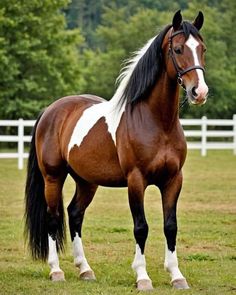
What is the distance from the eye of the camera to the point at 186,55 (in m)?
6.48

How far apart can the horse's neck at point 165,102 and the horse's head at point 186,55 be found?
0.19m

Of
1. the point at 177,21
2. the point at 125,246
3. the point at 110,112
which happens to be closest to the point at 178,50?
the point at 177,21

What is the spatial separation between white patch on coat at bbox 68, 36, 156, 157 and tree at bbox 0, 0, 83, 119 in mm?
27736

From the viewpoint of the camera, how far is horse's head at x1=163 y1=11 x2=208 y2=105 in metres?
6.34

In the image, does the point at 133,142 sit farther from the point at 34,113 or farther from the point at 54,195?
the point at 34,113

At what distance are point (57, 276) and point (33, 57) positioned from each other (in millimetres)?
30084

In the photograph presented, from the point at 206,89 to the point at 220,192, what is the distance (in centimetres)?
935

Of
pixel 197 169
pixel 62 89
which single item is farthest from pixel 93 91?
pixel 197 169

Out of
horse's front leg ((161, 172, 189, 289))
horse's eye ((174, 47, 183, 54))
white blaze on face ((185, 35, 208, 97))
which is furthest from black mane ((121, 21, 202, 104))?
horse's front leg ((161, 172, 189, 289))

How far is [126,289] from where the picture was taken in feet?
22.0

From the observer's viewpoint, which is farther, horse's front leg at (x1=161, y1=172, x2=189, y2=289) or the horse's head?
horse's front leg at (x1=161, y1=172, x2=189, y2=289)

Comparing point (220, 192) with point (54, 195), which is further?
point (220, 192)

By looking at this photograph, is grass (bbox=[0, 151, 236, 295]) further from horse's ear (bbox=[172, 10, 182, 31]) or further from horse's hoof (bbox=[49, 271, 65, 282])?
horse's ear (bbox=[172, 10, 182, 31])

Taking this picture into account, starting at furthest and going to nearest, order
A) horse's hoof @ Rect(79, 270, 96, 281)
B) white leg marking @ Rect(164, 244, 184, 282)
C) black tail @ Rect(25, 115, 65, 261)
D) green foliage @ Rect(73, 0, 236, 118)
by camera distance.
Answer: green foliage @ Rect(73, 0, 236, 118)
black tail @ Rect(25, 115, 65, 261)
horse's hoof @ Rect(79, 270, 96, 281)
white leg marking @ Rect(164, 244, 184, 282)
